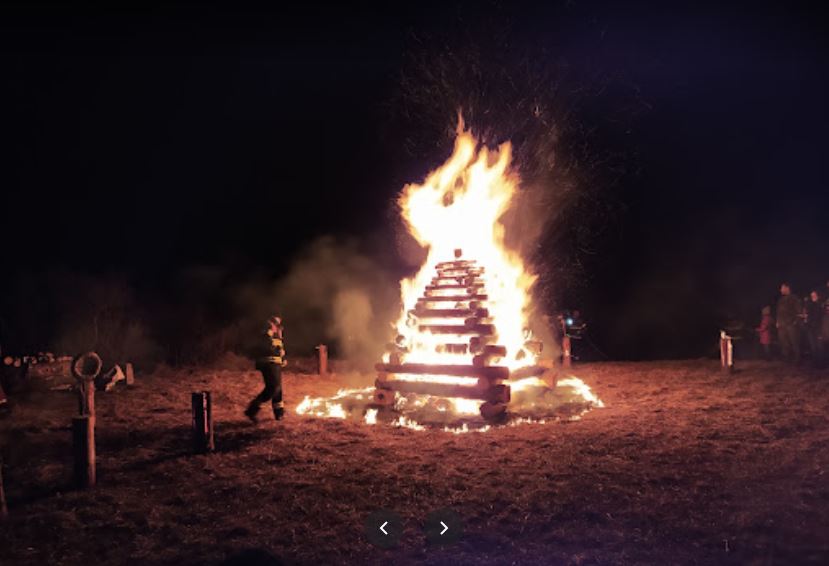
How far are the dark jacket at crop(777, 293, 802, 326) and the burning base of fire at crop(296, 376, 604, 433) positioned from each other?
18.8 ft

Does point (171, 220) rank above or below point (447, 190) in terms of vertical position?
above

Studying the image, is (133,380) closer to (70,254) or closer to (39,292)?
(39,292)

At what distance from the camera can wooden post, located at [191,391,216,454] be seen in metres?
7.93

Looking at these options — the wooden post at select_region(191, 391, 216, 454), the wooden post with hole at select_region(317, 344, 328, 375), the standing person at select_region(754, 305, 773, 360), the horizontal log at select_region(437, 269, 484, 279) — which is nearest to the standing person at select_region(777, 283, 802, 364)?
the standing person at select_region(754, 305, 773, 360)

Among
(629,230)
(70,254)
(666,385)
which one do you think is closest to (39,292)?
(70,254)

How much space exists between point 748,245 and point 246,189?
2560 centimetres

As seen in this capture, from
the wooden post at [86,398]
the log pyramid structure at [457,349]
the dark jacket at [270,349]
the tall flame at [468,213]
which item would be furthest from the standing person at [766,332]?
the wooden post at [86,398]

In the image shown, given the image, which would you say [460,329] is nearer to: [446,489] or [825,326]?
[446,489]

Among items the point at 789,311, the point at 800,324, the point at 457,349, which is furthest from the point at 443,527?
the point at 800,324

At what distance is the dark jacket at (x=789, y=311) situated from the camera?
566 inches

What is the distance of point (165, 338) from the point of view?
18297 millimetres

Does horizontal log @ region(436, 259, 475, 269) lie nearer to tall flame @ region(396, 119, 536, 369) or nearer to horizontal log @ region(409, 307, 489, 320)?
tall flame @ region(396, 119, 536, 369)

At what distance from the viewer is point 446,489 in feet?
20.4

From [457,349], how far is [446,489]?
17.0 feet
